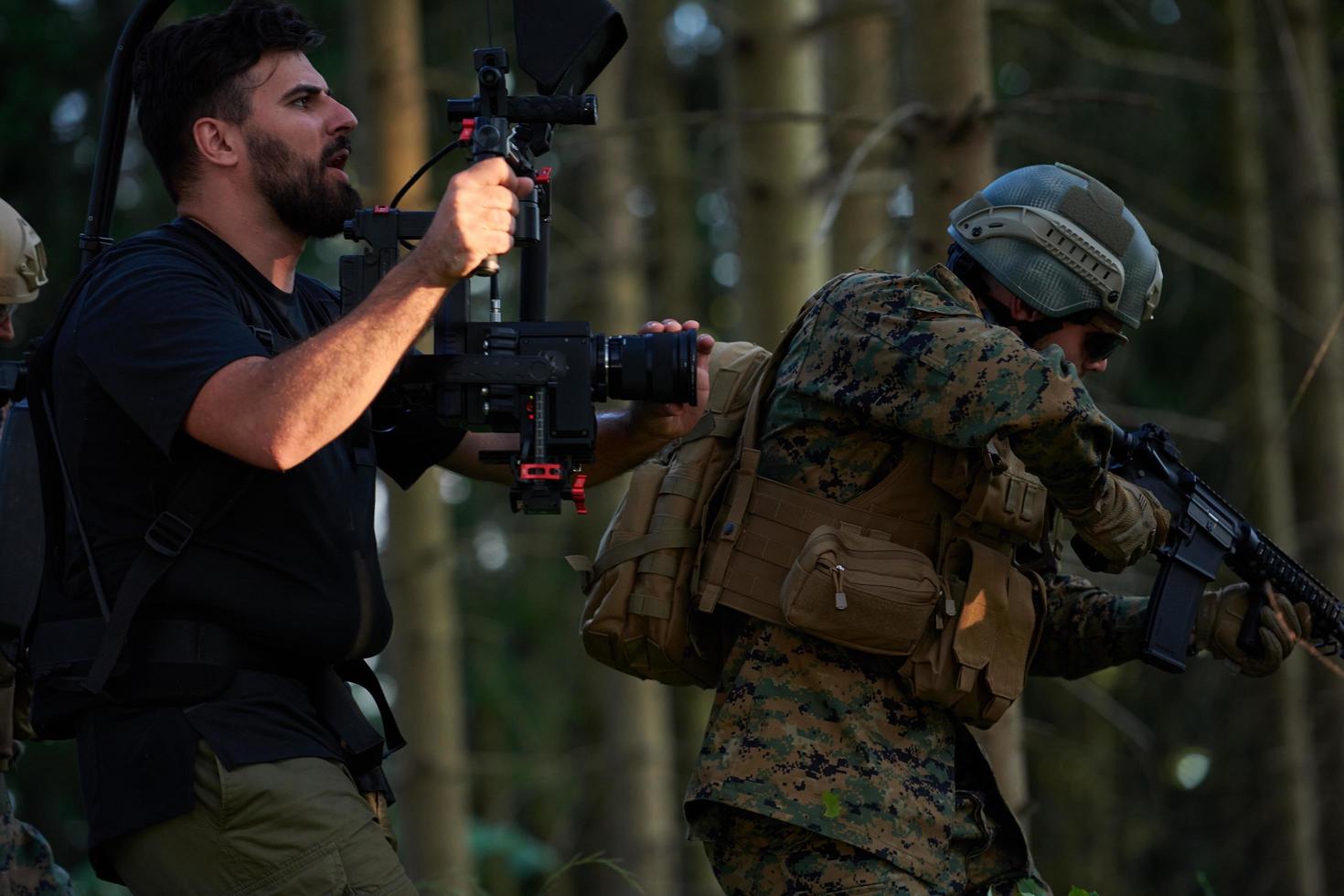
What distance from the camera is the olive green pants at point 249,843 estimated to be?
3.19m

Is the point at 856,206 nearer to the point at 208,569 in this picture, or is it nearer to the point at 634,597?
the point at 634,597

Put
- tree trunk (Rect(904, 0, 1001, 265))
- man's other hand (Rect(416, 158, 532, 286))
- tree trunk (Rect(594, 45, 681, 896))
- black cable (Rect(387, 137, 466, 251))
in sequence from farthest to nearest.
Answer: tree trunk (Rect(594, 45, 681, 896)), tree trunk (Rect(904, 0, 1001, 265)), black cable (Rect(387, 137, 466, 251)), man's other hand (Rect(416, 158, 532, 286))

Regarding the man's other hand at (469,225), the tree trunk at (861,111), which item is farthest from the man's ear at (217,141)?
the tree trunk at (861,111)

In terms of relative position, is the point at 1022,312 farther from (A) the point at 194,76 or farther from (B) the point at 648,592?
(A) the point at 194,76

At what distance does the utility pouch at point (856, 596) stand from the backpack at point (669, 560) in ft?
1.04

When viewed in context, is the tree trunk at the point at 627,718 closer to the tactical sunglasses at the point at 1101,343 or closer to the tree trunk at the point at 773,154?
the tree trunk at the point at 773,154

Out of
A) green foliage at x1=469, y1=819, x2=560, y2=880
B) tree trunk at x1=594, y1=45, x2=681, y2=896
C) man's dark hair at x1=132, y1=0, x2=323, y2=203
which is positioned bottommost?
green foliage at x1=469, y1=819, x2=560, y2=880

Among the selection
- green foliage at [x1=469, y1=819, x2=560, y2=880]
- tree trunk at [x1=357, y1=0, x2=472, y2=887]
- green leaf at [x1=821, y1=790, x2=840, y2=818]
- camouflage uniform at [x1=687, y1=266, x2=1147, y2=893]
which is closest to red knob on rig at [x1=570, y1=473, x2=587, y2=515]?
camouflage uniform at [x1=687, y1=266, x2=1147, y2=893]

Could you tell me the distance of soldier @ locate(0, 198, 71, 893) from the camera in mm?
3986

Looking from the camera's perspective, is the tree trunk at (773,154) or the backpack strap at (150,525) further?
the tree trunk at (773,154)

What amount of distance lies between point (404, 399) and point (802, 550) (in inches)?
39.0

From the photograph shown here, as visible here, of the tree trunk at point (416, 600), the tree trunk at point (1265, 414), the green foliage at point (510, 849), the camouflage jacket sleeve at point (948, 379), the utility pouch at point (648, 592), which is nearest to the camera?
the camouflage jacket sleeve at point (948, 379)

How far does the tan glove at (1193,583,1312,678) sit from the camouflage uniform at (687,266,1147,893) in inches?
32.1

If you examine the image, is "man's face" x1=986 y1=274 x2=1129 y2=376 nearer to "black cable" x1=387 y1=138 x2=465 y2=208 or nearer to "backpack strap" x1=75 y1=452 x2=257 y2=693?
"black cable" x1=387 y1=138 x2=465 y2=208
